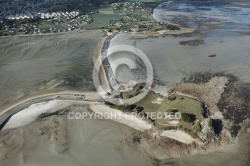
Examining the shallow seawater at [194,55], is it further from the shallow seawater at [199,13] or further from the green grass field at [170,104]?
the shallow seawater at [199,13]

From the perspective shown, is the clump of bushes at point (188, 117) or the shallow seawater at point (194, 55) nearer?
the clump of bushes at point (188, 117)

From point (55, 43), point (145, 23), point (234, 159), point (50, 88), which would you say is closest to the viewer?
point (234, 159)

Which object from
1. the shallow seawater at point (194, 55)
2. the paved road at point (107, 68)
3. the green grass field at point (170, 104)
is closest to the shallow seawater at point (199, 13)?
the shallow seawater at point (194, 55)

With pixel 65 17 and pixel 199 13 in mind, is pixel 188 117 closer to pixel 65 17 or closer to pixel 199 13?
pixel 65 17

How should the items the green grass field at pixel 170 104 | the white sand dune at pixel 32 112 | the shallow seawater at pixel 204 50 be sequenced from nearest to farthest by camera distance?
1. the white sand dune at pixel 32 112
2. the green grass field at pixel 170 104
3. the shallow seawater at pixel 204 50

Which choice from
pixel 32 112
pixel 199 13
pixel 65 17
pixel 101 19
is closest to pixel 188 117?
pixel 32 112

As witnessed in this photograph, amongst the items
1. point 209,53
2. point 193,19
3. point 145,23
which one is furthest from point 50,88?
point 193,19

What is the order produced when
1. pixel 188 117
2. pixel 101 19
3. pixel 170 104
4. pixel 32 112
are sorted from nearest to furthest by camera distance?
pixel 188 117 → pixel 32 112 → pixel 170 104 → pixel 101 19

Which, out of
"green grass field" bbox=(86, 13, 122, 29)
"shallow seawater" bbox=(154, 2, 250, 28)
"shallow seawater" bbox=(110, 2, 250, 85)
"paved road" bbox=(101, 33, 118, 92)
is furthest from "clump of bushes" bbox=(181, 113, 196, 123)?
"green grass field" bbox=(86, 13, 122, 29)

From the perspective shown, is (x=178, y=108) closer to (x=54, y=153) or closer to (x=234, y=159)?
(x=234, y=159)

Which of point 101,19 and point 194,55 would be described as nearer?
point 194,55

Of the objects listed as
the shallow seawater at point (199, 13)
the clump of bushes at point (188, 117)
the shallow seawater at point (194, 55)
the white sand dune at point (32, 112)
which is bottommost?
the clump of bushes at point (188, 117)
